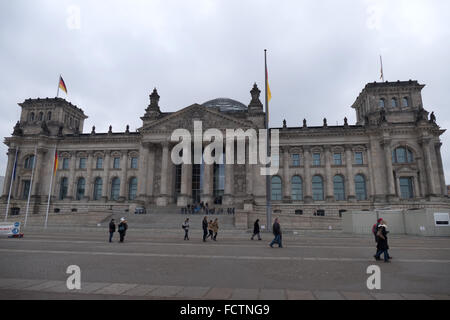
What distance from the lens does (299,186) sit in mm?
51250

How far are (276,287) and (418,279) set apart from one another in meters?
4.52

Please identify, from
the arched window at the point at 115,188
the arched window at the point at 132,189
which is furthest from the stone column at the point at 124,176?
the arched window at the point at 115,188

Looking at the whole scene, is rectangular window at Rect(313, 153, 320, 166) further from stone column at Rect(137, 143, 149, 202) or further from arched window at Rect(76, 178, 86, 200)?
arched window at Rect(76, 178, 86, 200)

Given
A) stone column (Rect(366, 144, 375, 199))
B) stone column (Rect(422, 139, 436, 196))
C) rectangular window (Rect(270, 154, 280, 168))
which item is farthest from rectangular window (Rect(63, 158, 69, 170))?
stone column (Rect(422, 139, 436, 196))

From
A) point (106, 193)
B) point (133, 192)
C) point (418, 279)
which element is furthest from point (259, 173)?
point (418, 279)

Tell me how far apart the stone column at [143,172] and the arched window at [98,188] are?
12076 millimetres

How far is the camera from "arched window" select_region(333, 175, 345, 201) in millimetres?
49844

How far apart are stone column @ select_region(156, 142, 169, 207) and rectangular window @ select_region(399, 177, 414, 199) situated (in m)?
40.0

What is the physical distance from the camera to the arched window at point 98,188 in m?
56.1

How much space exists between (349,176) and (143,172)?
36251 mm

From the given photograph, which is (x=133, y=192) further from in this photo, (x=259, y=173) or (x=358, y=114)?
(x=358, y=114)

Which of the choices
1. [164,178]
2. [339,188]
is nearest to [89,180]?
[164,178]

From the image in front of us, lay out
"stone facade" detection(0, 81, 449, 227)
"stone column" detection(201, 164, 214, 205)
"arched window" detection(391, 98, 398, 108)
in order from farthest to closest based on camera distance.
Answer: "arched window" detection(391, 98, 398, 108), "stone facade" detection(0, 81, 449, 227), "stone column" detection(201, 164, 214, 205)

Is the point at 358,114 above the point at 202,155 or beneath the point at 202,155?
above
